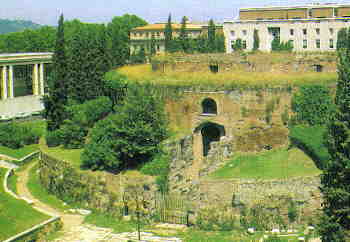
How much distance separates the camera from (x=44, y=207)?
34.0m

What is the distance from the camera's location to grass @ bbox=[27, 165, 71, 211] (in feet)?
113

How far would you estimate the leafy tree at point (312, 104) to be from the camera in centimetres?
3625

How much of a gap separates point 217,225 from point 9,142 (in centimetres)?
2256

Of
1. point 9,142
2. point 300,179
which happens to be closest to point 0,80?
point 9,142

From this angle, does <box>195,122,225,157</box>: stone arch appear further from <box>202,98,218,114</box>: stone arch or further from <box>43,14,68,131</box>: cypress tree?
<box>43,14,68,131</box>: cypress tree

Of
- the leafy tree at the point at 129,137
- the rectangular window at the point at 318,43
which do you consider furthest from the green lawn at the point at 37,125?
the rectangular window at the point at 318,43

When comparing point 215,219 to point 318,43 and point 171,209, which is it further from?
point 318,43

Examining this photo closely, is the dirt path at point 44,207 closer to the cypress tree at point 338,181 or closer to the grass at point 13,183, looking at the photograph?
the grass at point 13,183

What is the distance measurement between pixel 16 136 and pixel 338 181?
29617mm

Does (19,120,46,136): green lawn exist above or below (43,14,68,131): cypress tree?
below

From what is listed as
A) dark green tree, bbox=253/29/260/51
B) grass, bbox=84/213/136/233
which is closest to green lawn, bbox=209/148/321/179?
grass, bbox=84/213/136/233

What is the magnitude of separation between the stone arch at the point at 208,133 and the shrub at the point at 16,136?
1620cm

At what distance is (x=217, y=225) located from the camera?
30.1 m

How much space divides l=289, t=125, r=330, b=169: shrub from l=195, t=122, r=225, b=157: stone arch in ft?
16.1
